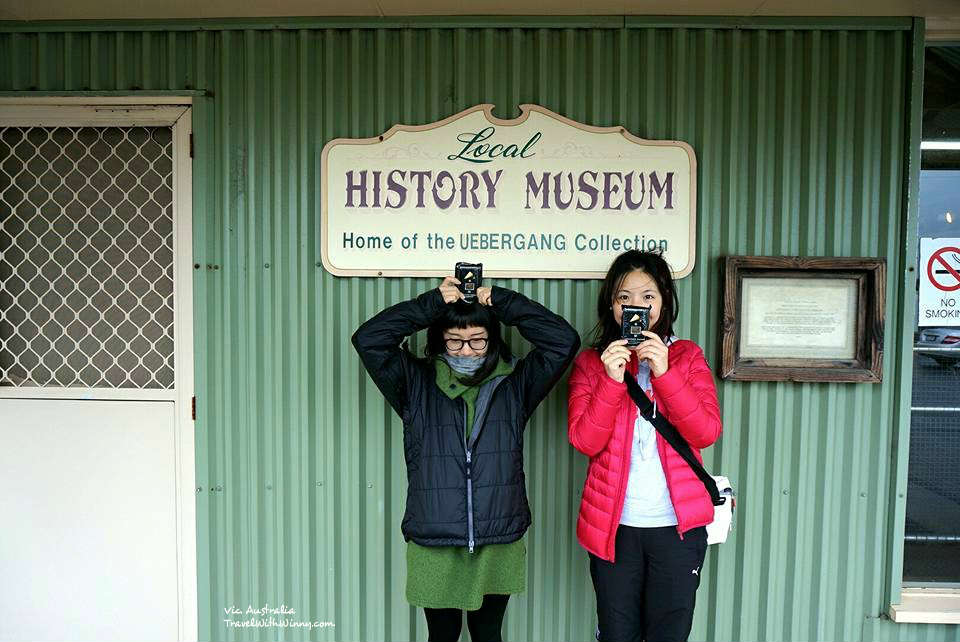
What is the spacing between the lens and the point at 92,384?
99.2 inches

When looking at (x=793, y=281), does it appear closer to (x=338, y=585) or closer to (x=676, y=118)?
(x=676, y=118)

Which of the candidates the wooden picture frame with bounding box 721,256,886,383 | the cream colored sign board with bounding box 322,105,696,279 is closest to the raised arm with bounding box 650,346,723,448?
the wooden picture frame with bounding box 721,256,886,383

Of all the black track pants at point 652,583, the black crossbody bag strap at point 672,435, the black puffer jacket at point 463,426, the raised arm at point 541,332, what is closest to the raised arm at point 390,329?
the black puffer jacket at point 463,426

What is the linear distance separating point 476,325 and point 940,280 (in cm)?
205

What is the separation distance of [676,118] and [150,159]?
2312 millimetres

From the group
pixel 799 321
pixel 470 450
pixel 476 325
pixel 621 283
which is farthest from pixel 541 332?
pixel 799 321

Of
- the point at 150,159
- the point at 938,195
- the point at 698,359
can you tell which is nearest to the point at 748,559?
the point at 698,359

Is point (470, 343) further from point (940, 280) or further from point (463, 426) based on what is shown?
point (940, 280)

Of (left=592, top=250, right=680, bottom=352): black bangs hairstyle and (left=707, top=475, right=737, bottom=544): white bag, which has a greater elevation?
(left=592, top=250, right=680, bottom=352): black bangs hairstyle

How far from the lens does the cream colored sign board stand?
2346mm

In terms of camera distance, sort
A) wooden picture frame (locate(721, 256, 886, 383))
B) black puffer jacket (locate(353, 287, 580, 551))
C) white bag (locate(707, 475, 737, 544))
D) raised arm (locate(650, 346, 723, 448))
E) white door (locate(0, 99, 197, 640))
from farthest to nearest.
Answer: white door (locate(0, 99, 197, 640))
wooden picture frame (locate(721, 256, 886, 383))
white bag (locate(707, 475, 737, 544))
black puffer jacket (locate(353, 287, 580, 551))
raised arm (locate(650, 346, 723, 448))

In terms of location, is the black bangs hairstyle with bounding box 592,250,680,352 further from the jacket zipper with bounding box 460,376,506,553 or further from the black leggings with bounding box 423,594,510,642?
the black leggings with bounding box 423,594,510,642

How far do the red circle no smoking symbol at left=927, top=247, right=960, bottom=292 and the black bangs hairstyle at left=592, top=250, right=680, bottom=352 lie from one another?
1252 millimetres

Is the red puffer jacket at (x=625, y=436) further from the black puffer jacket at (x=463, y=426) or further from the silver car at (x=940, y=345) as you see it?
the silver car at (x=940, y=345)
